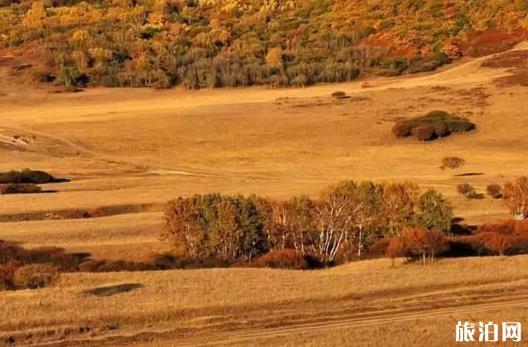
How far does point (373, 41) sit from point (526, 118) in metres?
42.6

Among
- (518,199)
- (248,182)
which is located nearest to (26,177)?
(248,182)

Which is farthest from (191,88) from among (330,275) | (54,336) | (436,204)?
(54,336)

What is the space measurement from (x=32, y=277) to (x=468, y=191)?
25.7 meters

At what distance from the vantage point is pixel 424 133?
68.6m

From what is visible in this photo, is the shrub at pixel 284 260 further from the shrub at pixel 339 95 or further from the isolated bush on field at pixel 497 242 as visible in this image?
the shrub at pixel 339 95

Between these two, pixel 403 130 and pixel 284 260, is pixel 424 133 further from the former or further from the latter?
pixel 284 260

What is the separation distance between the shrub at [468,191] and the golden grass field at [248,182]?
2.22ft

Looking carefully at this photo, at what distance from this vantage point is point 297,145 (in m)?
68.3

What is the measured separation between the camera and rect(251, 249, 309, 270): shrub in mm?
30031

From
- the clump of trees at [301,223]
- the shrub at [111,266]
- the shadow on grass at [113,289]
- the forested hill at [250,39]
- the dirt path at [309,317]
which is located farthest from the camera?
the forested hill at [250,39]

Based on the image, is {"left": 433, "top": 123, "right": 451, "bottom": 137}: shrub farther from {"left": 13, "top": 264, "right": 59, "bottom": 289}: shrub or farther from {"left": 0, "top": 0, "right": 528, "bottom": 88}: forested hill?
{"left": 13, "top": 264, "right": 59, "bottom": 289}: shrub

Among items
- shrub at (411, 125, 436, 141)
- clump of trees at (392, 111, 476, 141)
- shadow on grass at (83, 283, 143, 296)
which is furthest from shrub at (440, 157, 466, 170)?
shadow on grass at (83, 283, 143, 296)

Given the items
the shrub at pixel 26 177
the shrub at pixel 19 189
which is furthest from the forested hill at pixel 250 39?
the shrub at pixel 19 189

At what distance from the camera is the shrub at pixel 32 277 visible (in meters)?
26.1
